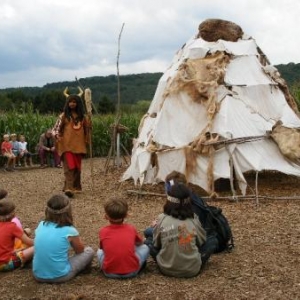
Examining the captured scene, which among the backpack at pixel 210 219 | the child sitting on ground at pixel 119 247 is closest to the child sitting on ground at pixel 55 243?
the child sitting on ground at pixel 119 247

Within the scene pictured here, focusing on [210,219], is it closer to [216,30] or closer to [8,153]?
[216,30]

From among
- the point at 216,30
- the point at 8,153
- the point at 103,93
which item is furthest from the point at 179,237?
the point at 103,93

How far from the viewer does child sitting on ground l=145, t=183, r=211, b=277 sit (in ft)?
14.4

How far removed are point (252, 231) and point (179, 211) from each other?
1.95 metres

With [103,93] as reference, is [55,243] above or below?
below

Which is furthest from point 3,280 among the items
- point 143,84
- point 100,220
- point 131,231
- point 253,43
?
point 143,84

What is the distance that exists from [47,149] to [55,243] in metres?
10.7

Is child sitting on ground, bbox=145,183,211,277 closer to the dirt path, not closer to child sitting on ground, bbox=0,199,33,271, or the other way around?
the dirt path

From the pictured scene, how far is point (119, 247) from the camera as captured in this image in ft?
14.4

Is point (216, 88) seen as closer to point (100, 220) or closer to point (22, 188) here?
point (100, 220)

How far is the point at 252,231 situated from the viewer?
6102 millimetres

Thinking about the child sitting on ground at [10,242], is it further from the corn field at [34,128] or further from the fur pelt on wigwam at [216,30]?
the corn field at [34,128]

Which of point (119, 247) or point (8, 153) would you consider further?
point (8, 153)

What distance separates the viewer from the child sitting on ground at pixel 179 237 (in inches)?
173
